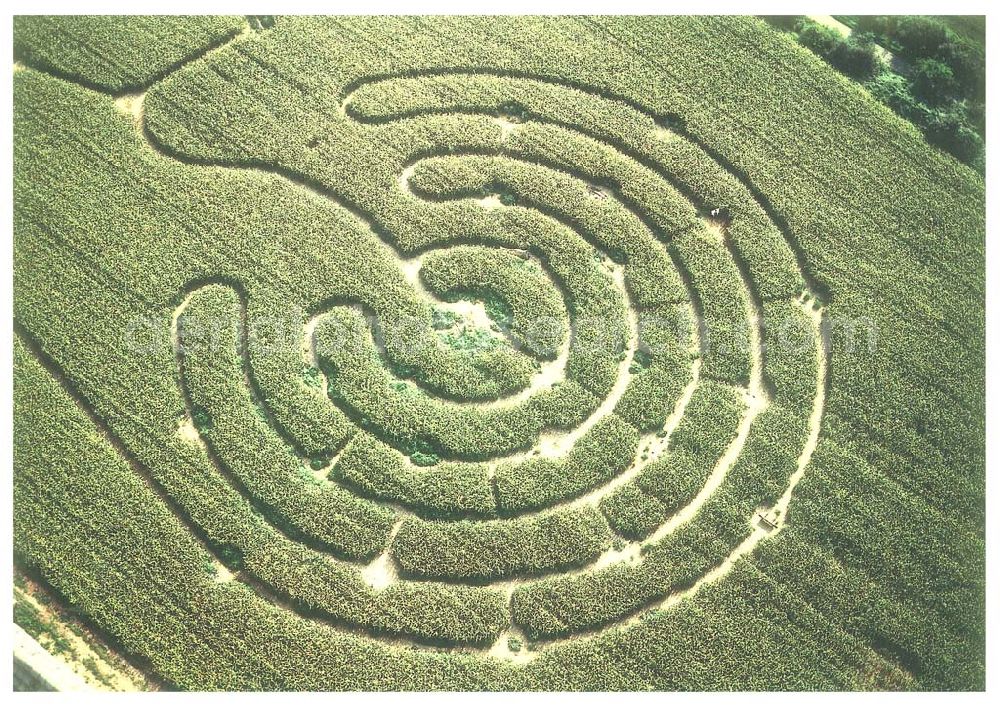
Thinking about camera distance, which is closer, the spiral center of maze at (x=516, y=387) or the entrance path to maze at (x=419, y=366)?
the entrance path to maze at (x=419, y=366)

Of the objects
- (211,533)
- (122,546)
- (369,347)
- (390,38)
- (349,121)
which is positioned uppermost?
(390,38)

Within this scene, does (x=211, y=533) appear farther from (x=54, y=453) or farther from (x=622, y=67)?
(x=622, y=67)

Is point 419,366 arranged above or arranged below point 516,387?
below

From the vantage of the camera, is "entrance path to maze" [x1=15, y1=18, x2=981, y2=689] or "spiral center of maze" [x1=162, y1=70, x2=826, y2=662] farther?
"spiral center of maze" [x1=162, y1=70, x2=826, y2=662]

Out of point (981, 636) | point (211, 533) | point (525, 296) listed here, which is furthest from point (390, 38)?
point (981, 636)
